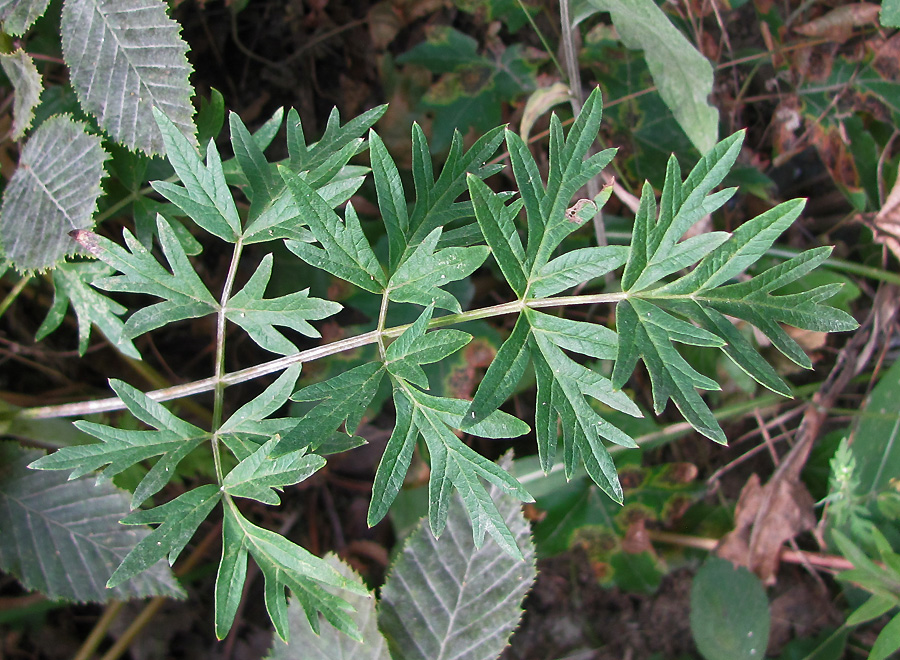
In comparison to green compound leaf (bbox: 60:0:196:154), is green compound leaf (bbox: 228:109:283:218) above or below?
below

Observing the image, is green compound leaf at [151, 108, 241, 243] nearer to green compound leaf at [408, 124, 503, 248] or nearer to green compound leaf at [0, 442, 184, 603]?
green compound leaf at [408, 124, 503, 248]

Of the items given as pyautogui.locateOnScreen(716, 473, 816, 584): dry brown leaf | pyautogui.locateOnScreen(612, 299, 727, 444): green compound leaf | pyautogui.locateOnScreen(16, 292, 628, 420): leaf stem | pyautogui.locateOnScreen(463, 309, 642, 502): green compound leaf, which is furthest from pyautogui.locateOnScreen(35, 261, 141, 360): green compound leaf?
pyautogui.locateOnScreen(716, 473, 816, 584): dry brown leaf

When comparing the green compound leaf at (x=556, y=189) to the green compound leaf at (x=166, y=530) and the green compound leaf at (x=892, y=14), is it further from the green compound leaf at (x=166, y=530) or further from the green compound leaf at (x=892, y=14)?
the green compound leaf at (x=892, y=14)

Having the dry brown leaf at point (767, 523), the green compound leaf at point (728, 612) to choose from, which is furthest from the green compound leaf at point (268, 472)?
the dry brown leaf at point (767, 523)

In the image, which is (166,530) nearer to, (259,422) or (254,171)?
(259,422)

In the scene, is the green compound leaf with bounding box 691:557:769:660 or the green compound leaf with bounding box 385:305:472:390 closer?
the green compound leaf with bounding box 385:305:472:390

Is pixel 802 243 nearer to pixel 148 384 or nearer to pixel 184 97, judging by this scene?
pixel 184 97
